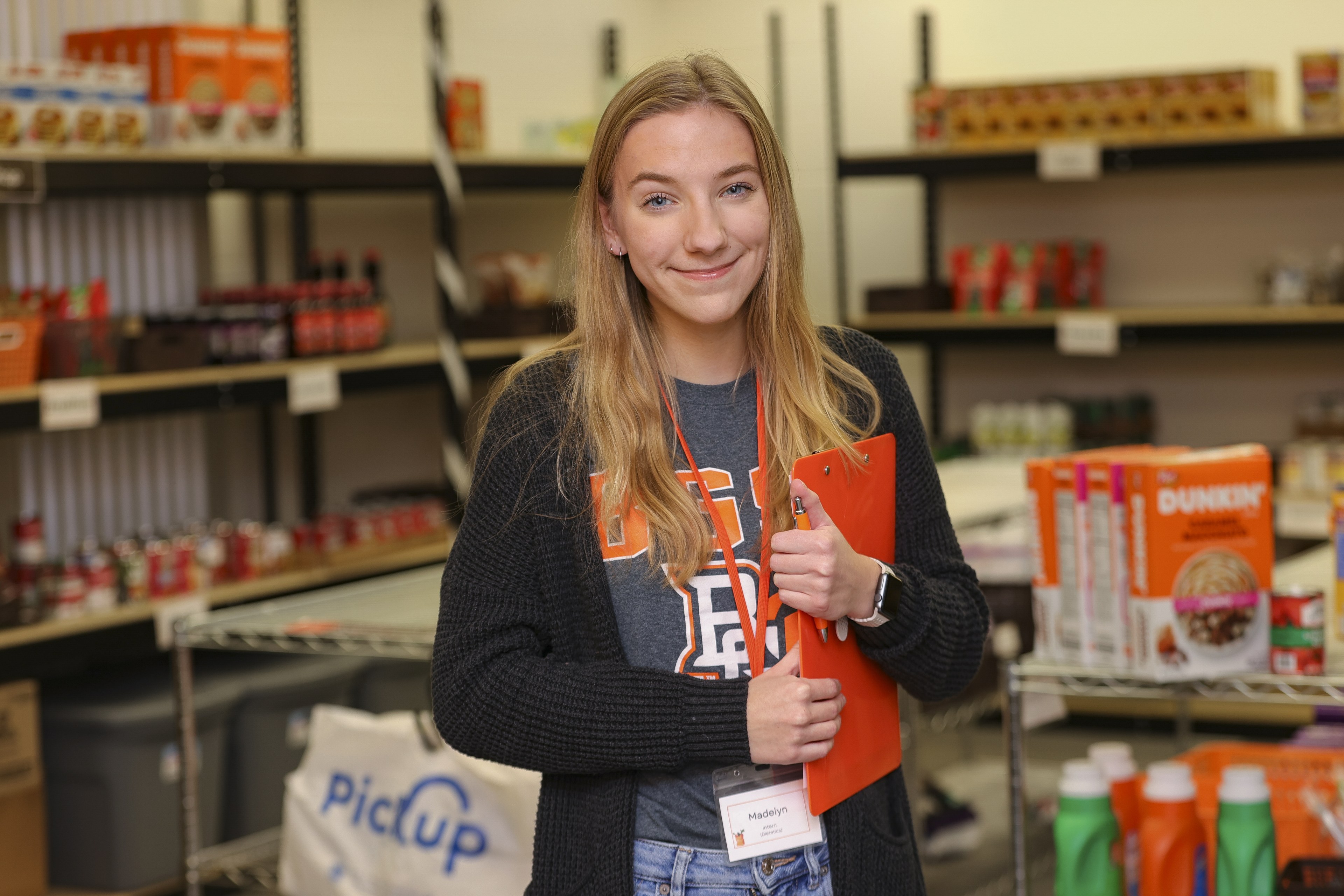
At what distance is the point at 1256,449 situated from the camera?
220cm

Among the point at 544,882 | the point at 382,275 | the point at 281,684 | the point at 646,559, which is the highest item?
the point at 382,275

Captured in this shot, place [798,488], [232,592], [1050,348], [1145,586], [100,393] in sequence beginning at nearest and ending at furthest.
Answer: [798,488] < [1145,586] < [100,393] < [232,592] < [1050,348]

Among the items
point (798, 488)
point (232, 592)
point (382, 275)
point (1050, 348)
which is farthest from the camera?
point (1050, 348)

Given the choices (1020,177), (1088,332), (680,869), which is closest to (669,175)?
(680,869)

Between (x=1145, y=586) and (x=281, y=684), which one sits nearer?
(x=1145, y=586)

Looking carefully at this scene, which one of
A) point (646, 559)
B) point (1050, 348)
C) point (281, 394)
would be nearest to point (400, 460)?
point (281, 394)

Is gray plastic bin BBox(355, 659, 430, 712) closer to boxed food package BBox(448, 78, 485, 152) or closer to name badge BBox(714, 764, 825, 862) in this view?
boxed food package BBox(448, 78, 485, 152)

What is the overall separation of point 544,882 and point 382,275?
4102mm

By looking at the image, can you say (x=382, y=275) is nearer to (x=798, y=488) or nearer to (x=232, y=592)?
(x=232, y=592)

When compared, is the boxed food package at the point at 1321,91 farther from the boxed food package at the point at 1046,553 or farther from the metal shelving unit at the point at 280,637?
the metal shelving unit at the point at 280,637

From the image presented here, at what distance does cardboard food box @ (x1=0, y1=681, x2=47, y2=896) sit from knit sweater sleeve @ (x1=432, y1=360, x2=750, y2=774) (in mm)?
2338

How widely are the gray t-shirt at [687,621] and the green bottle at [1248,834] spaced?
86cm

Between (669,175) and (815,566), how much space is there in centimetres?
40

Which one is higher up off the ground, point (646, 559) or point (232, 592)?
point (646, 559)
